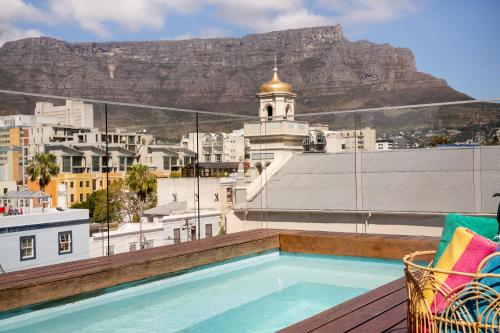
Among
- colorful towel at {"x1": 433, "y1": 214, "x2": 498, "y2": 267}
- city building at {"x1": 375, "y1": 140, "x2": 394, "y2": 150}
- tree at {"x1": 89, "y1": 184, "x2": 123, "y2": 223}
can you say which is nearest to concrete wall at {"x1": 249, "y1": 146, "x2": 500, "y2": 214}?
city building at {"x1": 375, "y1": 140, "x2": 394, "y2": 150}

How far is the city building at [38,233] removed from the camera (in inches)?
167

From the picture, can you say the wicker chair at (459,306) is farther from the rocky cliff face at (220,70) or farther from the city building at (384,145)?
the rocky cliff face at (220,70)

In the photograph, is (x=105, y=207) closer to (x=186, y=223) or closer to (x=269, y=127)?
(x=186, y=223)

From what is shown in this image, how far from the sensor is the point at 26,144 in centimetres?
445

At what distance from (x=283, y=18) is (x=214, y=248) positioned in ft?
446

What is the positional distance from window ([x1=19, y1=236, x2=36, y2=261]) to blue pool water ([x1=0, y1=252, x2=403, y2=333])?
0.60 meters

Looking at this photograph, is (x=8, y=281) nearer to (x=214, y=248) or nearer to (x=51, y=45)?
(x=214, y=248)


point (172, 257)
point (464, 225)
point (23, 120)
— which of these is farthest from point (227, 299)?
point (464, 225)

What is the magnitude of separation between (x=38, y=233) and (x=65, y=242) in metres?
0.47

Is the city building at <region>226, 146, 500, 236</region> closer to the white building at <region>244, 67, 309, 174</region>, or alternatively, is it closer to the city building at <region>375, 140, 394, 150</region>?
the city building at <region>375, 140, 394, 150</region>

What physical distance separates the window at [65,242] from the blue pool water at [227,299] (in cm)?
96

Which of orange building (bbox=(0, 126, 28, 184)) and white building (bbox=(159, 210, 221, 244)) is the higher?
orange building (bbox=(0, 126, 28, 184))

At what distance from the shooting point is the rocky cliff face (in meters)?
105

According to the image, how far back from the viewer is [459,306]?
1.66 meters
